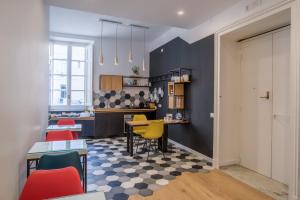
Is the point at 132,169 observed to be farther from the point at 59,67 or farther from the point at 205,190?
the point at 59,67

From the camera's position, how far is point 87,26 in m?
5.73

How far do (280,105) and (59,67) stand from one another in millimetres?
6292

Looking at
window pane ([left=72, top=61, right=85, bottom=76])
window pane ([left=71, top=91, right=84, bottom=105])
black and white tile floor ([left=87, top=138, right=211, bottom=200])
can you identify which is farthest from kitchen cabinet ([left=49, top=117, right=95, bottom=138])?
window pane ([left=72, top=61, right=85, bottom=76])

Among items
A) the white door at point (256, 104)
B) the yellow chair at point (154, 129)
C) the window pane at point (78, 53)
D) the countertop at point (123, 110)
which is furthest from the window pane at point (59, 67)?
the white door at point (256, 104)

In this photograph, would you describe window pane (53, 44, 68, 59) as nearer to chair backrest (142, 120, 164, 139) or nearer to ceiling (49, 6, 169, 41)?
ceiling (49, 6, 169, 41)

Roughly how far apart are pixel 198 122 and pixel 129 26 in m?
3.36

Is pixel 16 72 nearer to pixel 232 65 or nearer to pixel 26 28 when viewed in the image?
pixel 26 28

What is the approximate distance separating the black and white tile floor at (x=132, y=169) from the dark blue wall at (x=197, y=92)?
35 cm

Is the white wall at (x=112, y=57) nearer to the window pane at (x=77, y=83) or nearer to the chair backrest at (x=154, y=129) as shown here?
the window pane at (x=77, y=83)

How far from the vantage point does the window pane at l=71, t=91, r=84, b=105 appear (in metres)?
6.77

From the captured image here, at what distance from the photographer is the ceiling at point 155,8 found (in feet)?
11.0

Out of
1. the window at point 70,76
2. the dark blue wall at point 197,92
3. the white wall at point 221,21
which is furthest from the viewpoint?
the window at point 70,76

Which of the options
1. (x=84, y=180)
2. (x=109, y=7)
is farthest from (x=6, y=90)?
(x=109, y=7)

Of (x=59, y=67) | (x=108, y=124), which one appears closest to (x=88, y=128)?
(x=108, y=124)
